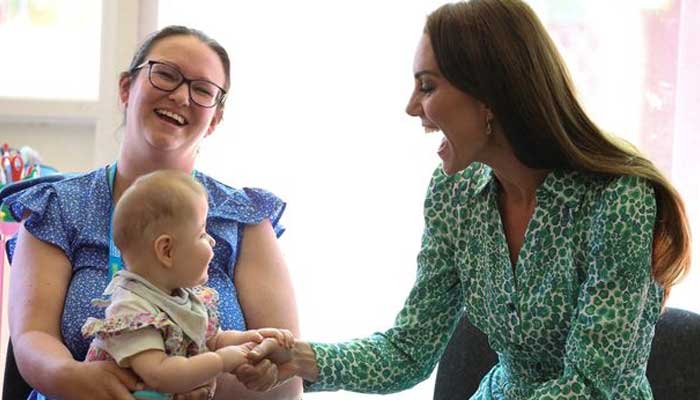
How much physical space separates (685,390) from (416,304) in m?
0.52

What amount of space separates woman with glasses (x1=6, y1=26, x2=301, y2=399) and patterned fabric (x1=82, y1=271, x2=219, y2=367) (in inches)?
10.1

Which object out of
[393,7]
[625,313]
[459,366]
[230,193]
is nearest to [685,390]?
[625,313]

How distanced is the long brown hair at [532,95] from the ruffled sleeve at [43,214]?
836mm

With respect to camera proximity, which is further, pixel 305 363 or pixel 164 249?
pixel 305 363

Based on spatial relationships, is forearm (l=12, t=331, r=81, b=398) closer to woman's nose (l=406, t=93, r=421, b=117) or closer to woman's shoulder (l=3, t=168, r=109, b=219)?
woman's shoulder (l=3, t=168, r=109, b=219)

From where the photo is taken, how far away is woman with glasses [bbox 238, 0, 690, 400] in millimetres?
1640

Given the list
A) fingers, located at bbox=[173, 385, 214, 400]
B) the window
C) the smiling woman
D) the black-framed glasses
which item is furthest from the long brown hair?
the window

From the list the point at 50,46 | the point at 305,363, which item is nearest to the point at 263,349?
the point at 305,363

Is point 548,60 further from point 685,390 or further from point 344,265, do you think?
point 344,265

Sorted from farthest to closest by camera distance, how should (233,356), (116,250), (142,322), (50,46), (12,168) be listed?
(50,46) < (12,168) < (116,250) < (233,356) < (142,322)

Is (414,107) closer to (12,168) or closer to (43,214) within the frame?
(43,214)

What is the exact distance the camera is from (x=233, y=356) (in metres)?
1.60

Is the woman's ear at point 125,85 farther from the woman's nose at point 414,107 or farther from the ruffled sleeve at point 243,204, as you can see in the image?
the woman's nose at point 414,107

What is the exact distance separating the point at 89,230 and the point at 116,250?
73mm
